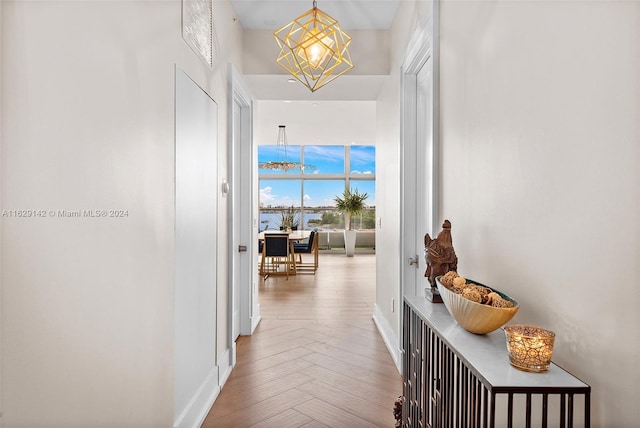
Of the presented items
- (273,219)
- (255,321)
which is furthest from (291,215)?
(255,321)

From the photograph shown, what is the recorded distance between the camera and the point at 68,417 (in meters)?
1.35

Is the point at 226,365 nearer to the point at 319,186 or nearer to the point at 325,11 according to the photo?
the point at 325,11

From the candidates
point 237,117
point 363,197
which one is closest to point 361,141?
point 363,197

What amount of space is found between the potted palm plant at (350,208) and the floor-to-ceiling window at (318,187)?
0.23 m

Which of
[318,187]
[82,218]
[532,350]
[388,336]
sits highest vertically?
[318,187]

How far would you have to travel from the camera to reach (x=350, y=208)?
36.4ft

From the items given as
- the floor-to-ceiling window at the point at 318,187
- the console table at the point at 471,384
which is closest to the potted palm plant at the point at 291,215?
the floor-to-ceiling window at the point at 318,187

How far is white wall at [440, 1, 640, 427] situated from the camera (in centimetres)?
84

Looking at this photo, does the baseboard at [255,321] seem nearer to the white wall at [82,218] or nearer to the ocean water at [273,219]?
the white wall at [82,218]

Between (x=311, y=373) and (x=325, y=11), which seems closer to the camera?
(x=311, y=373)

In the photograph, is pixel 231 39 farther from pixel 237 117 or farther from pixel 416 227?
pixel 416 227

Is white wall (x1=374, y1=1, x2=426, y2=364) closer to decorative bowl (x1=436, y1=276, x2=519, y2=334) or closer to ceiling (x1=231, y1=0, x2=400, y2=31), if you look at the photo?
ceiling (x1=231, y1=0, x2=400, y2=31)

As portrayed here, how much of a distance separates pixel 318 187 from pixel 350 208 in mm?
1191

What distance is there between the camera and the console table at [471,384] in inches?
33.9
